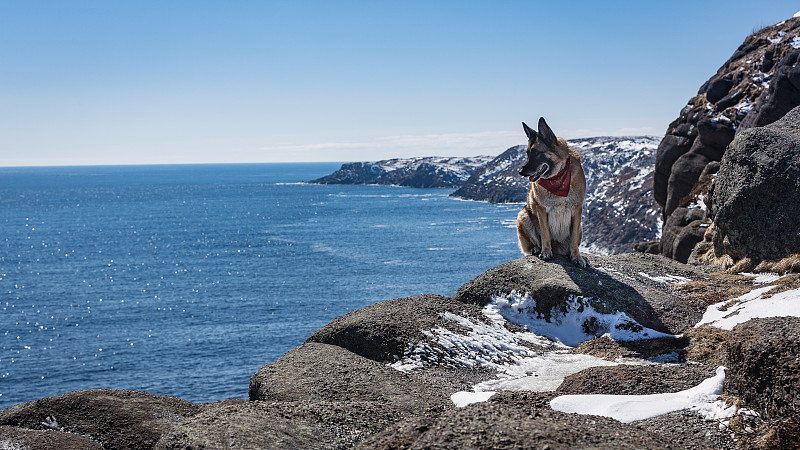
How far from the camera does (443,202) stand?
169 meters

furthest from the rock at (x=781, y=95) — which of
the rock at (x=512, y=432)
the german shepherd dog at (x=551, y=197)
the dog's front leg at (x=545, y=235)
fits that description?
the rock at (x=512, y=432)

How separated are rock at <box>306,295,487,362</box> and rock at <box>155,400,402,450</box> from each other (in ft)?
14.7

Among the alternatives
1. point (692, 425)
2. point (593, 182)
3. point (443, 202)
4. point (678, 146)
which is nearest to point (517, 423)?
point (692, 425)

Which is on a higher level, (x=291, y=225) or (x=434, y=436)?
(x=434, y=436)

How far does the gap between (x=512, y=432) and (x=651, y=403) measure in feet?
9.72

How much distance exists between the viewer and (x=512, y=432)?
4996mm

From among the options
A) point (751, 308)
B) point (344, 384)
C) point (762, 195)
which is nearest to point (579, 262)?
point (751, 308)

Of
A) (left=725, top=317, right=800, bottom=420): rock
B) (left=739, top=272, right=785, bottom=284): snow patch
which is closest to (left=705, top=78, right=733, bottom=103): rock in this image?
(left=739, top=272, right=785, bottom=284): snow patch

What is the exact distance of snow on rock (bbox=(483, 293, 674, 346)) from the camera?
13.1 meters

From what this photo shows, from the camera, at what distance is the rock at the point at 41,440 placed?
7.11 meters

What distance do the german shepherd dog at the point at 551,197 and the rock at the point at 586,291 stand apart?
47 centimetres

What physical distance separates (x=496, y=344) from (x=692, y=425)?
645 centimetres

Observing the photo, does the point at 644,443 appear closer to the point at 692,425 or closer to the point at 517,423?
the point at 517,423

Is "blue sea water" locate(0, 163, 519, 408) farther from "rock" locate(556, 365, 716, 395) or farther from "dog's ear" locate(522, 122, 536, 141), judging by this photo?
"rock" locate(556, 365, 716, 395)
